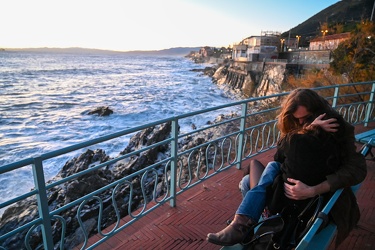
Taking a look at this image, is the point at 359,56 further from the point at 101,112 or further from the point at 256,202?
the point at 101,112

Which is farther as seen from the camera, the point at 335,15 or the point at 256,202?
the point at 335,15

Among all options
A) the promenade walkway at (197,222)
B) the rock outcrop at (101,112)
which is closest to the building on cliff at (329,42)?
the rock outcrop at (101,112)

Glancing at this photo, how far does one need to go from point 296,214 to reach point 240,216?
1.26ft

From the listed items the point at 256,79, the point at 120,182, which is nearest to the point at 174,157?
the point at 120,182

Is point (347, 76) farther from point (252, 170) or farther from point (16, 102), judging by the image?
point (16, 102)

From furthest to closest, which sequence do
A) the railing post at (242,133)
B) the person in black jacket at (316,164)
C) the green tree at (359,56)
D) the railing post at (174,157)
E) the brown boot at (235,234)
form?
the green tree at (359,56) → the railing post at (242,133) → the railing post at (174,157) → the brown boot at (235,234) → the person in black jacket at (316,164)

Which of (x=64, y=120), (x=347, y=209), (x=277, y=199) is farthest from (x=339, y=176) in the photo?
(x=64, y=120)

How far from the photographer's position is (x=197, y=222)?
119 inches

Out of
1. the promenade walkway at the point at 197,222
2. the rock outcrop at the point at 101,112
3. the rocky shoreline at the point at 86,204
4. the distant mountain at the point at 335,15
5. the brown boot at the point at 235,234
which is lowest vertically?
the rock outcrop at the point at 101,112

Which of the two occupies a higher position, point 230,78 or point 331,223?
point 331,223

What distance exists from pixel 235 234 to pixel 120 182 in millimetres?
1218

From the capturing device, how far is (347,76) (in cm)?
1563

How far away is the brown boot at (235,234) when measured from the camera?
185cm

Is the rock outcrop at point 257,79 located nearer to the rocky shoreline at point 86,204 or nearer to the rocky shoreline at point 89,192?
the rocky shoreline at point 89,192
